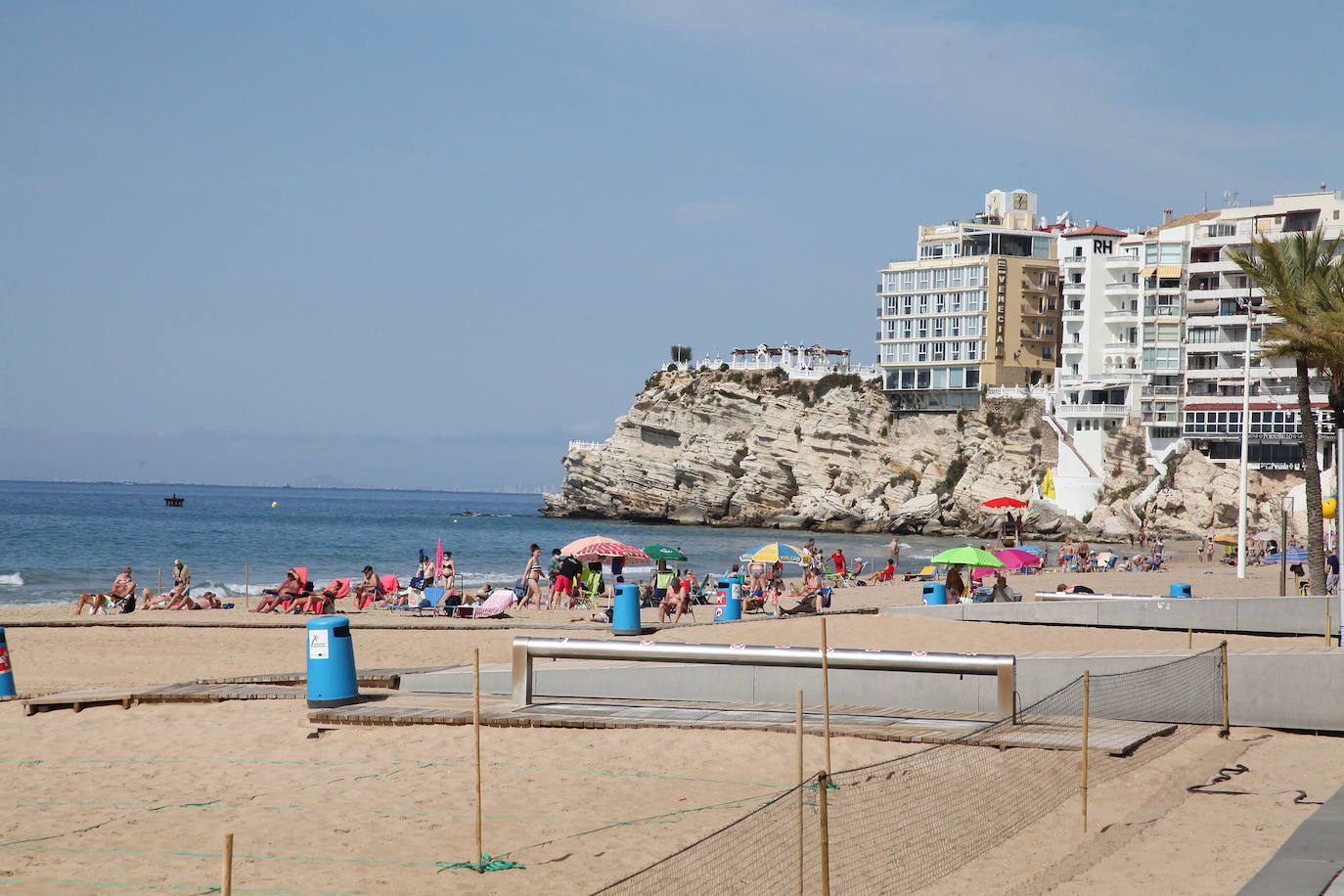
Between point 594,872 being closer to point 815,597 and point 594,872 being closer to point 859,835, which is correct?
point 859,835

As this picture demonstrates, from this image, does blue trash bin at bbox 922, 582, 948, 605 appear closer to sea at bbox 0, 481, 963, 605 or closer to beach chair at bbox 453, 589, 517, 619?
beach chair at bbox 453, 589, 517, 619

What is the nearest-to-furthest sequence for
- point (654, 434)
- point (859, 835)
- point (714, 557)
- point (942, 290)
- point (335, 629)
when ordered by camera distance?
point (859, 835) → point (335, 629) → point (714, 557) → point (942, 290) → point (654, 434)

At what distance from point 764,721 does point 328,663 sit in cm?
414

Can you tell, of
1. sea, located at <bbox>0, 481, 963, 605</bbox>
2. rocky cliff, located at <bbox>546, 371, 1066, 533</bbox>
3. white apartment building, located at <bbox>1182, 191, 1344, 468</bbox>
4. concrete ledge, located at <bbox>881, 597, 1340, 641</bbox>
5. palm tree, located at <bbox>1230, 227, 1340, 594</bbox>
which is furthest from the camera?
rocky cliff, located at <bbox>546, 371, 1066, 533</bbox>

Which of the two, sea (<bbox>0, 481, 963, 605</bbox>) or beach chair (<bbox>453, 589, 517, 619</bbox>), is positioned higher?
beach chair (<bbox>453, 589, 517, 619</bbox>)

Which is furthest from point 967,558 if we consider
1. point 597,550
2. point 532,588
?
point 532,588

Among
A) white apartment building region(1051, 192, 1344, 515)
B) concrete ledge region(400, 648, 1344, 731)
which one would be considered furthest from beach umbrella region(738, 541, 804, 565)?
white apartment building region(1051, 192, 1344, 515)

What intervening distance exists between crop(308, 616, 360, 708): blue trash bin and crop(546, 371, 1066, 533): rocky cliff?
68494mm

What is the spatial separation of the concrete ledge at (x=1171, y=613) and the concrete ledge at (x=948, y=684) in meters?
8.60

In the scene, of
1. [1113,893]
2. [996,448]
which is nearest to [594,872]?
[1113,893]

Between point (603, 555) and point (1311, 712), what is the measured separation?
1882cm

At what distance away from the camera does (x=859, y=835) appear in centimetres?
823

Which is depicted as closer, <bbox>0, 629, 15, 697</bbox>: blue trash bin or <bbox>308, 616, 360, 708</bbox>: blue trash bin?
<bbox>308, 616, 360, 708</bbox>: blue trash bin

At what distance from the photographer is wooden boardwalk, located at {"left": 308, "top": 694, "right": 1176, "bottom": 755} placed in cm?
1034
